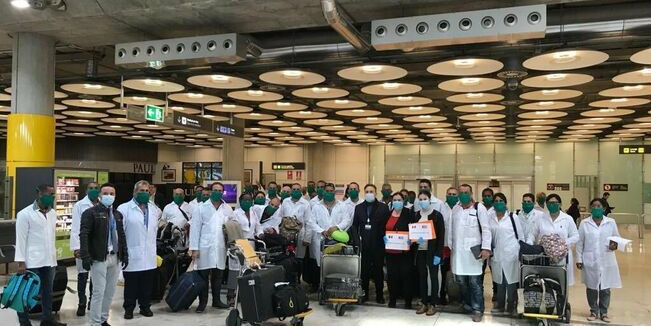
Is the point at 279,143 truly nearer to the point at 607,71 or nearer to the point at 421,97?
the point at 421,97

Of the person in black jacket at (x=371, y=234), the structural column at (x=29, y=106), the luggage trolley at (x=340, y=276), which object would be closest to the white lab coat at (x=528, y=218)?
the person in black jacket at (x=371, y=234)

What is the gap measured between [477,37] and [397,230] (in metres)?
2.81

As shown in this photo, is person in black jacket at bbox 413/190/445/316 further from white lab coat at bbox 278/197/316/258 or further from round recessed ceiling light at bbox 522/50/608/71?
round recessed ceiling light at bbox 522/50/608/71

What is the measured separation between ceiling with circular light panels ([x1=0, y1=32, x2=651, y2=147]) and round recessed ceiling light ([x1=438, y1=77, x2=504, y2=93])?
25 millimetres

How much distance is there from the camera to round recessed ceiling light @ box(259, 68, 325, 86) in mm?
9953

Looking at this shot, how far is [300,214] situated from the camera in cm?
904

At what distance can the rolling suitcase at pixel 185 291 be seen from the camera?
23.2 ft

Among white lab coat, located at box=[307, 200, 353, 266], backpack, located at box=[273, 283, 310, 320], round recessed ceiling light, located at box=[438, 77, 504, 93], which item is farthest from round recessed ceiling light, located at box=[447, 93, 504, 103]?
backpack, located at box=[273, 283, 310, 320]

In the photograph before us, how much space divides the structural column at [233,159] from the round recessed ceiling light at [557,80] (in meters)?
9.99

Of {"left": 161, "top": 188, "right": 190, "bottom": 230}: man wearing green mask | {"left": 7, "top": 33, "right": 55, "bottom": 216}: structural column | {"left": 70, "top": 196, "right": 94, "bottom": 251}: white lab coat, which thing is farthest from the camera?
{"left": 161, "top": 188, "right": 190, "bottom": 230}: man wearing green mask

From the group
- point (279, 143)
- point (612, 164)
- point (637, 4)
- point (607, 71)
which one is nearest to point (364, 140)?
point (279, 143)

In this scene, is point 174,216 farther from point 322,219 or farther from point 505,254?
point 505,254

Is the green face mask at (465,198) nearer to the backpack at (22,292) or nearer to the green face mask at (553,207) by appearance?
the green face mask at (553,207)

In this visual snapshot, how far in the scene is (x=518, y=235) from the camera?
7234 mm
